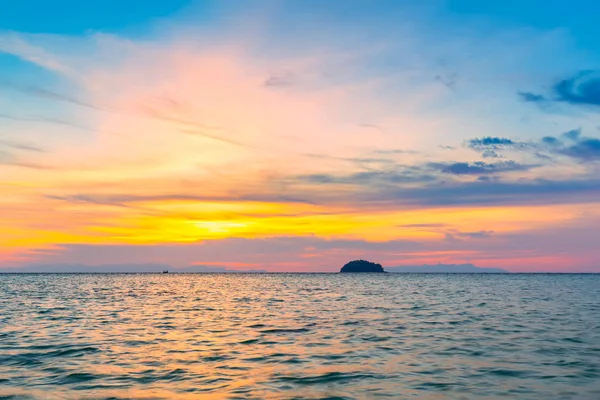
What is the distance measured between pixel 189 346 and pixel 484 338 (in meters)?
18.4

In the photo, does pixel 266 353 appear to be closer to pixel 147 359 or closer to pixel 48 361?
pixel 147 359

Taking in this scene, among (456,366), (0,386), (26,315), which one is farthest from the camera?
(26,315)

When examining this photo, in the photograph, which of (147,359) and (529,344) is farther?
(529,344)

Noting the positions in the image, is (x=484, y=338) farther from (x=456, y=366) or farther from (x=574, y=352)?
(x=456, y=366)

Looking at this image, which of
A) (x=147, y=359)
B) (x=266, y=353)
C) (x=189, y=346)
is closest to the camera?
(x=147, y=359)

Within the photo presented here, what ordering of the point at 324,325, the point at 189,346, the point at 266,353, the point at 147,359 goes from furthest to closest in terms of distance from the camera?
the point at 324,325 < the point at 189,346 < the point at 266,353 < the point at 147,359

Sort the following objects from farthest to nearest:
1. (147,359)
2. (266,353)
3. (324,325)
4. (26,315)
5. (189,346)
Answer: (26,315) < (324,325) < (189,346) < (266,353) < (147,359)

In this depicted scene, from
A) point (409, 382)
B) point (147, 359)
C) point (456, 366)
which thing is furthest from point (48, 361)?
point (456, 366)

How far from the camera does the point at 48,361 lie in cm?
2419

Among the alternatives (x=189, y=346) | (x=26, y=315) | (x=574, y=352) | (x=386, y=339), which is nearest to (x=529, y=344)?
(x=574, y=352)

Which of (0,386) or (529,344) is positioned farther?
(529,344)

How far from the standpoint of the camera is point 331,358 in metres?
24.6

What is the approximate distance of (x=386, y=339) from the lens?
3064 centimetres

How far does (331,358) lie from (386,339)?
714 cm
